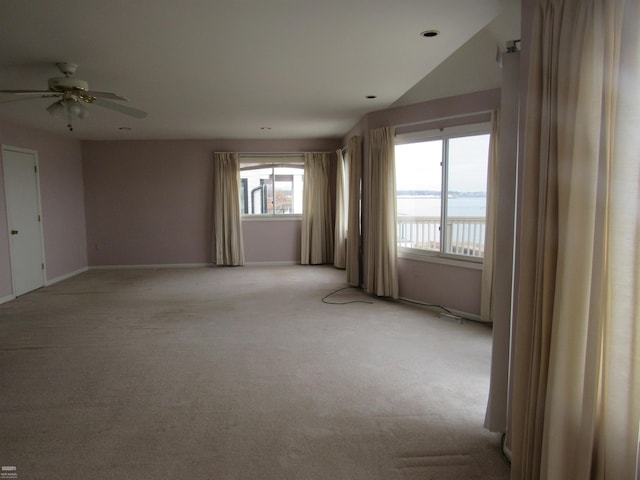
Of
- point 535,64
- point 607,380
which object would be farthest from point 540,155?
point 607,380

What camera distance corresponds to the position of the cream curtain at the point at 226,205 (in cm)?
752

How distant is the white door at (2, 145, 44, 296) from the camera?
5.38 metres

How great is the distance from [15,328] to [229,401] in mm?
2978

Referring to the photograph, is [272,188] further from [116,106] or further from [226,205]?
[116,106]

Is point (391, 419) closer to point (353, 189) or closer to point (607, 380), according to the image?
point (607, 380)

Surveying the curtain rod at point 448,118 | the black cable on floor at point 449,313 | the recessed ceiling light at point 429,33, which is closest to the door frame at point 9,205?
the curtain rod at point 448,118

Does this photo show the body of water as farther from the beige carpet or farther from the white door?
the white door

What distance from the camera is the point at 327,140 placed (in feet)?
25.6

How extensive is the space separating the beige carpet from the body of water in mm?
1241

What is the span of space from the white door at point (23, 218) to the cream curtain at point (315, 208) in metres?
4.32

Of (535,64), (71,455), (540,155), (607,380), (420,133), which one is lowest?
(71,455)

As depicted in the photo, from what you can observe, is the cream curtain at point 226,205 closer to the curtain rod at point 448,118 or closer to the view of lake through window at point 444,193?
the view of lake through window at point 444,193

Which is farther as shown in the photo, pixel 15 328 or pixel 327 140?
pixel 327 140

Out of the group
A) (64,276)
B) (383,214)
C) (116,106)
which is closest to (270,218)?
(383,214)
